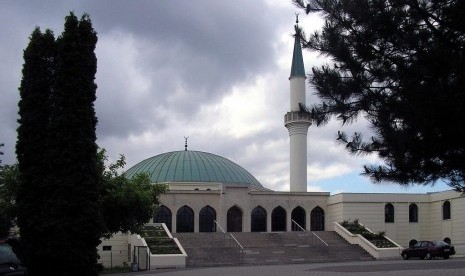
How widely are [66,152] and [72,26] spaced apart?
3762 mm

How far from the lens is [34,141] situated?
Answer: 17.8 metres

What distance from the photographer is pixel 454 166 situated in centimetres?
1019

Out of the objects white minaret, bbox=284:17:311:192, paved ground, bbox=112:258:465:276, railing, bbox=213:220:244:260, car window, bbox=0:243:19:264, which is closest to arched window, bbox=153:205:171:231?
railing, bbox=213:220:244:260

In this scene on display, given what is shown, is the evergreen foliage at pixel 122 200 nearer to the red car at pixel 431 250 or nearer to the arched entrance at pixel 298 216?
the red car at pixel 431 250

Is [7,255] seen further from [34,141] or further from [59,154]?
[34,141]

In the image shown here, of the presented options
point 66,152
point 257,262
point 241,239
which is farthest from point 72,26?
point 241,239

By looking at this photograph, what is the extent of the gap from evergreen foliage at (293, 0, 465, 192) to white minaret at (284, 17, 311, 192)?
36.1 m

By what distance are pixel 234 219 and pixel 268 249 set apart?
28.0ft

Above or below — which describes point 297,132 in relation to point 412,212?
above

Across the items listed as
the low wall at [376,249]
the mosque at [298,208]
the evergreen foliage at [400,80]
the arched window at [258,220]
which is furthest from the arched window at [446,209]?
the evergreen foliage at [400,80]

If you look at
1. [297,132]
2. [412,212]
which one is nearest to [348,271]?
[297,132]

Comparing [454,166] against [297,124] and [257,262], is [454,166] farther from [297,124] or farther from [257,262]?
[297,124]

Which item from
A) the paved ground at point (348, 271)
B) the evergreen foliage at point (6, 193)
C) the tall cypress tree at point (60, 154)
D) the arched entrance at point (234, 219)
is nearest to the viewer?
the tall cypress tree at point (60, 154)

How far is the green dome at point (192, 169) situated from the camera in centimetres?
5275
